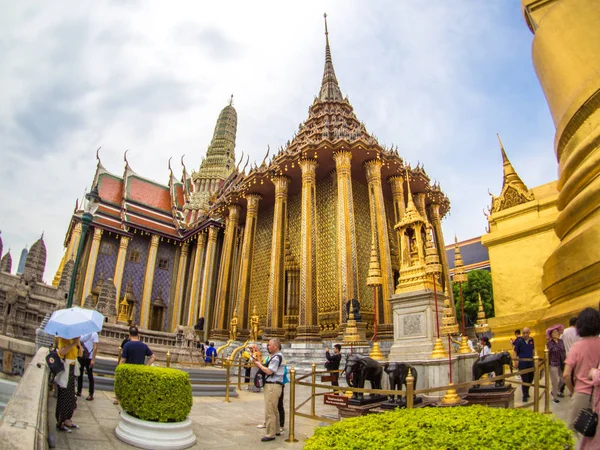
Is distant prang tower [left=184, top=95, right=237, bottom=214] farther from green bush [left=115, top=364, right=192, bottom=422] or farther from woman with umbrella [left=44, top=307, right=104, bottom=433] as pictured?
green bush [left=115, top=364, right=192, bottom=422]

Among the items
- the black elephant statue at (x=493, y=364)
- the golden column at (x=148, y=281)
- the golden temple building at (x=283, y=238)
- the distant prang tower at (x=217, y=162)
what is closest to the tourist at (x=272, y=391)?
the black elephant statue at (x=493, y=364)

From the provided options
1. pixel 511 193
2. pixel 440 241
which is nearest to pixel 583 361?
pixel 511 193

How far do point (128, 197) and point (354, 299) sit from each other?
795 inches

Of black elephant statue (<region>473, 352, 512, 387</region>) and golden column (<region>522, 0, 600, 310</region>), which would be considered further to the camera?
black elephant statue (<region>473, 352, 512, 387</region>)

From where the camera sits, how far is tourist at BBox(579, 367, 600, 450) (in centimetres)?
221

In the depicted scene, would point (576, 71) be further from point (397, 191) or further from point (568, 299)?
point (397, 191)

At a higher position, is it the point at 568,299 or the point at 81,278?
the point at 81,278

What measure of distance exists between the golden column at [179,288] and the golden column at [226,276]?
648 centimetres

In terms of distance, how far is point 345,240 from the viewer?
1376cm

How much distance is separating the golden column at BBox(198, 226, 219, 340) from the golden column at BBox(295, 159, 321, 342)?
8665mm

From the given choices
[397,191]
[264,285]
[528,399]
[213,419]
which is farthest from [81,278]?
[528,399]

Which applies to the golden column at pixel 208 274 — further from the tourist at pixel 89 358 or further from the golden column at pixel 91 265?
the tourist at pixel 89 358

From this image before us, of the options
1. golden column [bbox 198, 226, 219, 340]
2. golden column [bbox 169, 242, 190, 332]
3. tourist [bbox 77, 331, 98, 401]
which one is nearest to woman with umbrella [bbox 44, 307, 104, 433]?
tourist [bbox 77, 331, 98, 401]

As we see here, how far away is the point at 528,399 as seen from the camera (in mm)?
5711
